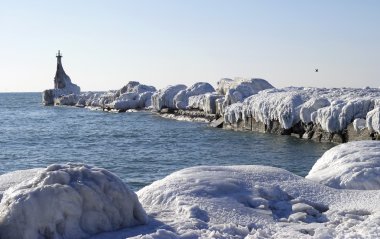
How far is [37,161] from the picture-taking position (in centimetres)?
2830

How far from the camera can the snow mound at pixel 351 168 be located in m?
11.3

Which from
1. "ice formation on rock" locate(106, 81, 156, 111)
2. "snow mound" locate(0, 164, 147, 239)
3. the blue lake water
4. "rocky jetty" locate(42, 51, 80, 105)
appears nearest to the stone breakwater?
the blue lake water

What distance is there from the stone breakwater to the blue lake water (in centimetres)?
164

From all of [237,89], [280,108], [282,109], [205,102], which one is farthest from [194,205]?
[205,102]

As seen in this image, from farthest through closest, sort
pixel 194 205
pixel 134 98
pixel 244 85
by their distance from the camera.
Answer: pixel 134 98 → pixel 244 85 → pixel 194 205

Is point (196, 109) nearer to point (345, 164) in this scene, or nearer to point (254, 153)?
point (254, 153)

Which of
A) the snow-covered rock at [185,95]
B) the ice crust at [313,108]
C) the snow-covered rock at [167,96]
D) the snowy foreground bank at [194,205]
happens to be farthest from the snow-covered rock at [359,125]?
the snow-covered rock at [167,96]

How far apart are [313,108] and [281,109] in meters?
2.93

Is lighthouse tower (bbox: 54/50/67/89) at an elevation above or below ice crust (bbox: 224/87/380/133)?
above

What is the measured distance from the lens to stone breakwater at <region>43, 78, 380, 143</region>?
34.1 m

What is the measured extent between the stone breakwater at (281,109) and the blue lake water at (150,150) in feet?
5.37

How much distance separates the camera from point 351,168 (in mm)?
11836

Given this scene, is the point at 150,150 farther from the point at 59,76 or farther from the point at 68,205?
the point at 59,76

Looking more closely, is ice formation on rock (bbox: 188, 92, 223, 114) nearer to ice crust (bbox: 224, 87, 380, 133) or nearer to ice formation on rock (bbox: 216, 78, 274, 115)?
ice formation on rock (bbox: 216, 78, 274, 115)
